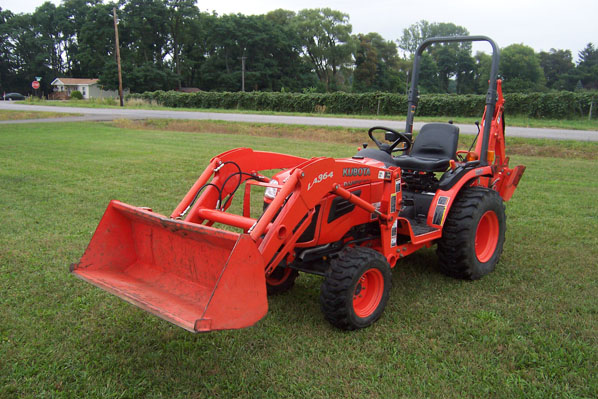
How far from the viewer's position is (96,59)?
68.0 metres

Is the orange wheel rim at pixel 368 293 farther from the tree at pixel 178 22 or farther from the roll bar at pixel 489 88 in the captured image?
the tree at pixel 178 22

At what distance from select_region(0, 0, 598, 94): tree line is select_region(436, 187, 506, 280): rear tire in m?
55.2

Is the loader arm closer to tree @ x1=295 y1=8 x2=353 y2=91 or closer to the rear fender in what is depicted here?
the rear fender

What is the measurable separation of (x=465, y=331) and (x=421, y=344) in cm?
44

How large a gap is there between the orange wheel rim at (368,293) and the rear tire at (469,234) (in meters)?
1.11

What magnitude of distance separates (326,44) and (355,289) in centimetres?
7188

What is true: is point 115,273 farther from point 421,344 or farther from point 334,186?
point 421,344

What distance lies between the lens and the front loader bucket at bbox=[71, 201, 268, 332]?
2.89 metres

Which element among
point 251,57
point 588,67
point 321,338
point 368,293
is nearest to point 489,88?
point 368,293

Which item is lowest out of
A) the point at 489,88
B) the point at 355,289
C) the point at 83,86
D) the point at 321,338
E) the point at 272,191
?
the point at 321,338

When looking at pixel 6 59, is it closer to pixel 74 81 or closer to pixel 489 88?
pixel 74 81

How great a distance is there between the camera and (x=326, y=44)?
7156 centimetres

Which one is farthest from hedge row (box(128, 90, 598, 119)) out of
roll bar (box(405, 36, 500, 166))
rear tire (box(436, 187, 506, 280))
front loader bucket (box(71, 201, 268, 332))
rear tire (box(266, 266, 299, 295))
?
front loader bucket (box(71, 201, 268, 332))

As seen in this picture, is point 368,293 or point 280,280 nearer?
point 368,293
